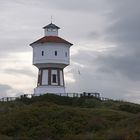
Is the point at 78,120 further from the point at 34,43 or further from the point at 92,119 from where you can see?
the point at 34,43

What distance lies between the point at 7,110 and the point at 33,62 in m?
14.7

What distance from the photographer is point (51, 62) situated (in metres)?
59.3

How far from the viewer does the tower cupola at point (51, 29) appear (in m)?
61.2

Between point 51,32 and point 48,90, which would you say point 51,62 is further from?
point 51,32

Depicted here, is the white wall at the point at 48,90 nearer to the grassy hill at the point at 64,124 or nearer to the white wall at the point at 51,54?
the white wall at the point at 51,54

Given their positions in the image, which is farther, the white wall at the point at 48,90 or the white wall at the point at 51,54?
the white wall at the point at 51,54

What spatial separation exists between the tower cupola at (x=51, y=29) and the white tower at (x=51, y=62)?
842mm

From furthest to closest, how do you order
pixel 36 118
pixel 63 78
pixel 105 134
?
pixel 63 78
pixel 36 118
pixel 105 134

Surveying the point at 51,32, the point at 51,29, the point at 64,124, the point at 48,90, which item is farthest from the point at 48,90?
the point at 64,124

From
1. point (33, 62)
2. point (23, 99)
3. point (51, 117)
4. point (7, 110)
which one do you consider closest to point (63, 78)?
point (33, 62)

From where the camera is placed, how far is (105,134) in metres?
32.8

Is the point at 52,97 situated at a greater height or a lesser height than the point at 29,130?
greater

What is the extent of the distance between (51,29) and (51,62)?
4245 mm

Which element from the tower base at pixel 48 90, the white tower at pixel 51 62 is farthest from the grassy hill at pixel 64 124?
the white tower at pixel 51 62
